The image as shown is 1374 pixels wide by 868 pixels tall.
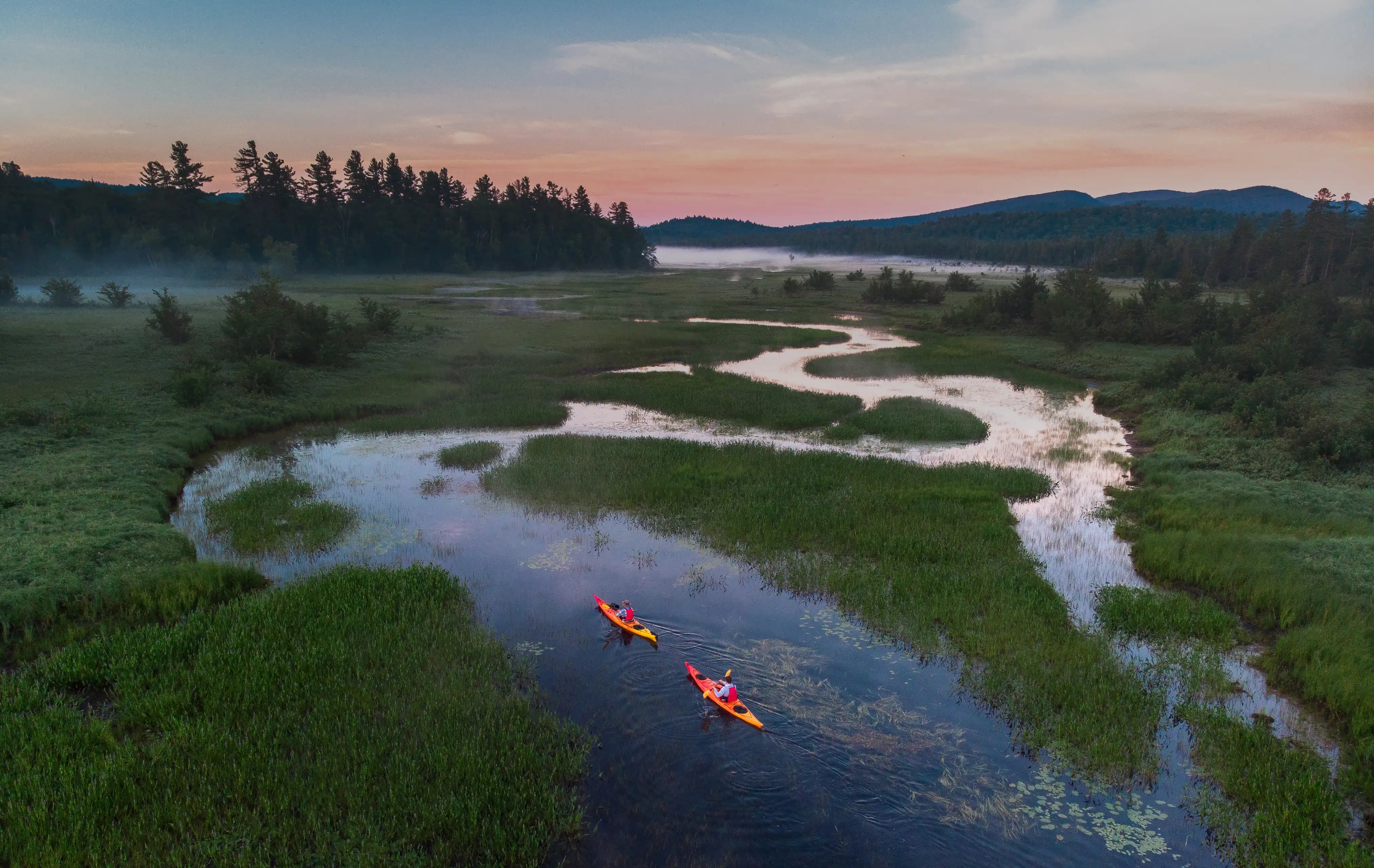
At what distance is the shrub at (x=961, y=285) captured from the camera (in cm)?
9350

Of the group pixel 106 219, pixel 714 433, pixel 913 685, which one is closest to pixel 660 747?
pixel 913 685

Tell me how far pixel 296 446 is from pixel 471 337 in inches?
1011

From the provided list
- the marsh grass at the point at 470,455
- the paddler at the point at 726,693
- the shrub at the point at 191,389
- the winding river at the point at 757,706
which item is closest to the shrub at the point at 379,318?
the shrub at the point at 191,389

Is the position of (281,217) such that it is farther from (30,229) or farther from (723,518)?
(723,518)

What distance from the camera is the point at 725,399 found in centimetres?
3653

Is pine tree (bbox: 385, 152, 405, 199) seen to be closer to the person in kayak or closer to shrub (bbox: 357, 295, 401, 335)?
shrub (bbox: 357, 295, 401, 335)

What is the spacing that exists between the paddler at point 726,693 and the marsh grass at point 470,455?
16273 mm

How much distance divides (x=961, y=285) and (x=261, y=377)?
276 feet

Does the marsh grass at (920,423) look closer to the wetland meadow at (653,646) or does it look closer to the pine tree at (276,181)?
the wetland meadow at (653,646)

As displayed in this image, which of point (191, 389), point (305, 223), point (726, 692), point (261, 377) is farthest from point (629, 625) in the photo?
point (305, 223)

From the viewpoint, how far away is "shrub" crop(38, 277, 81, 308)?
171 feet

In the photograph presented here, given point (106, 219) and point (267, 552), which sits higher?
point (106, 219)

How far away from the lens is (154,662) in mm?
12688

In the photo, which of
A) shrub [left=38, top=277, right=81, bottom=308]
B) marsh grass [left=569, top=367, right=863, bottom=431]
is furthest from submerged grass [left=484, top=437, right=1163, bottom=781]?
shrub [left=38, top=277, right=81, bottom=308]
